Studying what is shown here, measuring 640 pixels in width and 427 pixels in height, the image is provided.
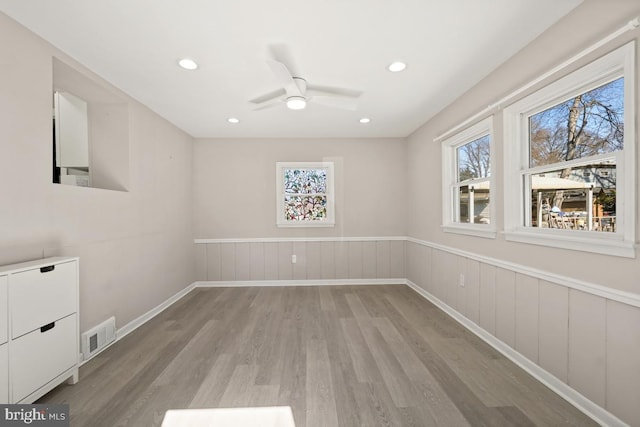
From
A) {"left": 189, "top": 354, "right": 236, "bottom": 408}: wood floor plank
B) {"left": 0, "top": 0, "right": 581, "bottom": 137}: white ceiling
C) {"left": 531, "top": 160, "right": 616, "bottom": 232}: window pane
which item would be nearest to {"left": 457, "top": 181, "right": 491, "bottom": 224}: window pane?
{"left": 531, "top": 160, "right": 616, "bottom": 232}: window pane

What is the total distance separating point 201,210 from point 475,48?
419 cm

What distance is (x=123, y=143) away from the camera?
9.64 feet

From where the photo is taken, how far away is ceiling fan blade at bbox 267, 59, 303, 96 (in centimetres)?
202

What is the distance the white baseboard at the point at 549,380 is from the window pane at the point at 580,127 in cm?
152

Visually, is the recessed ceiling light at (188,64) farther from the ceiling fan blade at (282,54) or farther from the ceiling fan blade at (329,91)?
the ceiling fan blade at (329,91)

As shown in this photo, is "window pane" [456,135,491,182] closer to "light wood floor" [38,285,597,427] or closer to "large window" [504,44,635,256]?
"large window" [504,44,635,256]

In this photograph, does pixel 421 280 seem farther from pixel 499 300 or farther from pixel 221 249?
pixel 221 249

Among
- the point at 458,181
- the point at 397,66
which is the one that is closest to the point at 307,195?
the point at 458,181

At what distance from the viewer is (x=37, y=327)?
1.73 meters

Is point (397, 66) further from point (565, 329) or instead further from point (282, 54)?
point (565, 329)

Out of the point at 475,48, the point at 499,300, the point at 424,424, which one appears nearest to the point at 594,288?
the point at 499,300

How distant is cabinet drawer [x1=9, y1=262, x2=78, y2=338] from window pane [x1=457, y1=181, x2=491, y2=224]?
3473 millimetres

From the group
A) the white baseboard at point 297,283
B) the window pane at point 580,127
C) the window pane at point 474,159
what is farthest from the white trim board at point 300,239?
the window pane at point 580,127

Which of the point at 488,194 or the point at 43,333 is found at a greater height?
the point at 488,194
